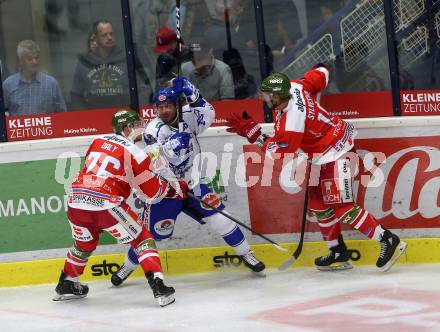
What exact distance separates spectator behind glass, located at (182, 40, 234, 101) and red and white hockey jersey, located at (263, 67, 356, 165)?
832 millimetres

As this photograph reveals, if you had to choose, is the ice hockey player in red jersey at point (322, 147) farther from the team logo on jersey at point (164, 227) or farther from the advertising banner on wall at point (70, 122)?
the advertising banner on wall at point (70, 122)

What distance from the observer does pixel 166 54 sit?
22.9 ft

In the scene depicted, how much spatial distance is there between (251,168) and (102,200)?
1254 mm

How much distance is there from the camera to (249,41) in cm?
682

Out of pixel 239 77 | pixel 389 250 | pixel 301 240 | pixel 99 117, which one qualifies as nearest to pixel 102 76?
pixel 99 117

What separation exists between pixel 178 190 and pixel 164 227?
0.33 metres

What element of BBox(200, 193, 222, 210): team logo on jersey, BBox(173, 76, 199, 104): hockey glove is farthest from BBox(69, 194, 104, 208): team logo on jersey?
BBox(173, 76, 199, 104): hockey glove

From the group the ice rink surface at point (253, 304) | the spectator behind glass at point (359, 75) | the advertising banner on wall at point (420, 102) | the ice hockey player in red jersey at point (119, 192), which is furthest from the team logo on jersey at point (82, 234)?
the advertising banner on wall at point (420, 102)

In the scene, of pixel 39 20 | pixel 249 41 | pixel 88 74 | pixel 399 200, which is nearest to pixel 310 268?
pixel 399 200

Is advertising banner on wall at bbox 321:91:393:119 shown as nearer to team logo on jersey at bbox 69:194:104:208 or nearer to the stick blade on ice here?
the stick blade on ice

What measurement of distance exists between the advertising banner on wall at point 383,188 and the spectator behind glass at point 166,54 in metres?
0.88

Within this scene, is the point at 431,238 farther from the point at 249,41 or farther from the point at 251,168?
the point at 249,41

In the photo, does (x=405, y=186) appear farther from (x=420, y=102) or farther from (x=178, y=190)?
(x=178, y=190)

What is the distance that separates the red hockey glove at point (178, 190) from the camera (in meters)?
5.98
